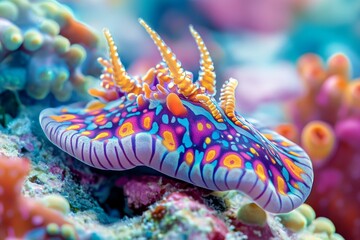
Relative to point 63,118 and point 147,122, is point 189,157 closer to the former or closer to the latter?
point 147,122

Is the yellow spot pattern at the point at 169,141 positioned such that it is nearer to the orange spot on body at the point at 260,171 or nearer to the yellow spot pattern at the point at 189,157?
the yellow spot pattern at the point at 189,157

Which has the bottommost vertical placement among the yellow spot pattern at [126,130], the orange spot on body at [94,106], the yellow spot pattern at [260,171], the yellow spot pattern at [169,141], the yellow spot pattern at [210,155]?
the orange spot on body at [94,106]

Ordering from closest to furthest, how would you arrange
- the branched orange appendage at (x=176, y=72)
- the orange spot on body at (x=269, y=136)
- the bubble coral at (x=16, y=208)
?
the bubble coral at (x=16, y=208)
the branched orange appendage at (x=176, y=72)
the orange spot on body at (x=269, y=136)

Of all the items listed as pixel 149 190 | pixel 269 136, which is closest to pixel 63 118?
pixel 149 190

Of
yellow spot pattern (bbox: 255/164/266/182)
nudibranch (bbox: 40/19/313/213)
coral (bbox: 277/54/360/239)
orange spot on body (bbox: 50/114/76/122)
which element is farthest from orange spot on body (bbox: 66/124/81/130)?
coral (bbox: 277/54/360/239)

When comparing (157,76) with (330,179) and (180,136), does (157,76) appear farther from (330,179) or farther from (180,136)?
(330,179)

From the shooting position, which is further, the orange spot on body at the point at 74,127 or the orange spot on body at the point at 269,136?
the orange spot on body at the point at 269,136

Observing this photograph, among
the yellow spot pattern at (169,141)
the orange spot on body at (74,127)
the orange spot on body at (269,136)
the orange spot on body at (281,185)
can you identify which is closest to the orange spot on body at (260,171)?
the orange spot on body at (281,185)
